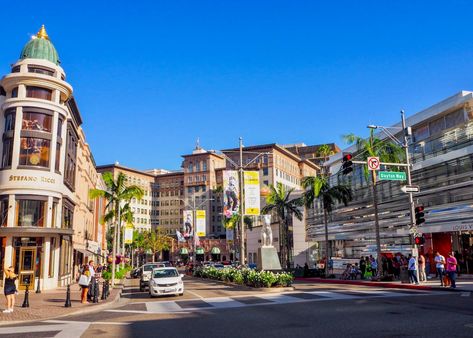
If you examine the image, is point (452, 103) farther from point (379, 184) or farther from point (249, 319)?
point (249, 319)

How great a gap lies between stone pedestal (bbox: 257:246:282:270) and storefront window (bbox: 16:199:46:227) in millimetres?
14707

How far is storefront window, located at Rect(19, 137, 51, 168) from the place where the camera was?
1198 inches

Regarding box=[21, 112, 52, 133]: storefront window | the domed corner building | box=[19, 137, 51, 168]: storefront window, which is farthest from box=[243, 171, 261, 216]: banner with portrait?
box=[21, 112, 52, 133]: storefront window

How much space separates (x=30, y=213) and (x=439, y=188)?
98.1ft

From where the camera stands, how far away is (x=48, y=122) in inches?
1251

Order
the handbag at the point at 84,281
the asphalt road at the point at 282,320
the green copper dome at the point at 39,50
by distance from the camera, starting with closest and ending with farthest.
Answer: the asphalt road at the point at 282,320 → the handbag at the point at 84,281 → the green copper dome at the point at 39,50

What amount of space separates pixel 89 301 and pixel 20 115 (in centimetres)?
1513

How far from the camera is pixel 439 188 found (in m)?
35.3

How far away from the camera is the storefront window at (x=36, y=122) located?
30766 millimetres

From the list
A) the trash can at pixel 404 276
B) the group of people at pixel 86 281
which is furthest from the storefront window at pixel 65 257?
the trash can at pixel 404 276

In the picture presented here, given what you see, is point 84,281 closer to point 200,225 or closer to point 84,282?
point 84,282

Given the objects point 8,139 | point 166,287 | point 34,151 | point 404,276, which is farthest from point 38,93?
point 404,276

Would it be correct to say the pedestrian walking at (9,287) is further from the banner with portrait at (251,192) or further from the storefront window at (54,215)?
the storefront window at (54,215)

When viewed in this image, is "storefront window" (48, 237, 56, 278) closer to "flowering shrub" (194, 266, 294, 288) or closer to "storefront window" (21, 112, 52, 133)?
"storefront window" (21, 112, 52, 133)
